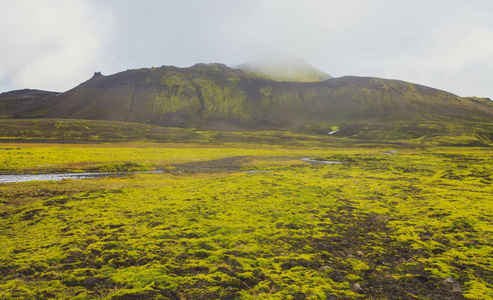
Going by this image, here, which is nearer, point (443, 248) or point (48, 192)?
point (443, 248)

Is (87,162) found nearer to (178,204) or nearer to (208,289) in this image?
(178,204)

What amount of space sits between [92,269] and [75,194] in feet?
52.0

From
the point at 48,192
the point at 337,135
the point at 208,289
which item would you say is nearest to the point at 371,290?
the point at 208,289

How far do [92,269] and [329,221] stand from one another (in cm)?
1314

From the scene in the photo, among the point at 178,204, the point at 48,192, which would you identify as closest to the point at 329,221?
the point at 178,204

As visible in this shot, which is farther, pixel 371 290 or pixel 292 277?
pixel 292 277

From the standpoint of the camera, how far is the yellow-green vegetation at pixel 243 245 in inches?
328

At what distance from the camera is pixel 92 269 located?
934 cm

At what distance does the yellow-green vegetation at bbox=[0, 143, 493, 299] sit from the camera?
27.3 feet

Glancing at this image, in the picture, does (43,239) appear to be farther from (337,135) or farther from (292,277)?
(337,135)

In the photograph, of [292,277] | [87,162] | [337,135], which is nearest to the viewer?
[292,277]

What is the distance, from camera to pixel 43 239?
39.6 feet

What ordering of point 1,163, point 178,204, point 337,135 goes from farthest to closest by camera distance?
point 337,135 → point 1,163 → point 178,204

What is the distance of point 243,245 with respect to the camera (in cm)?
1177
